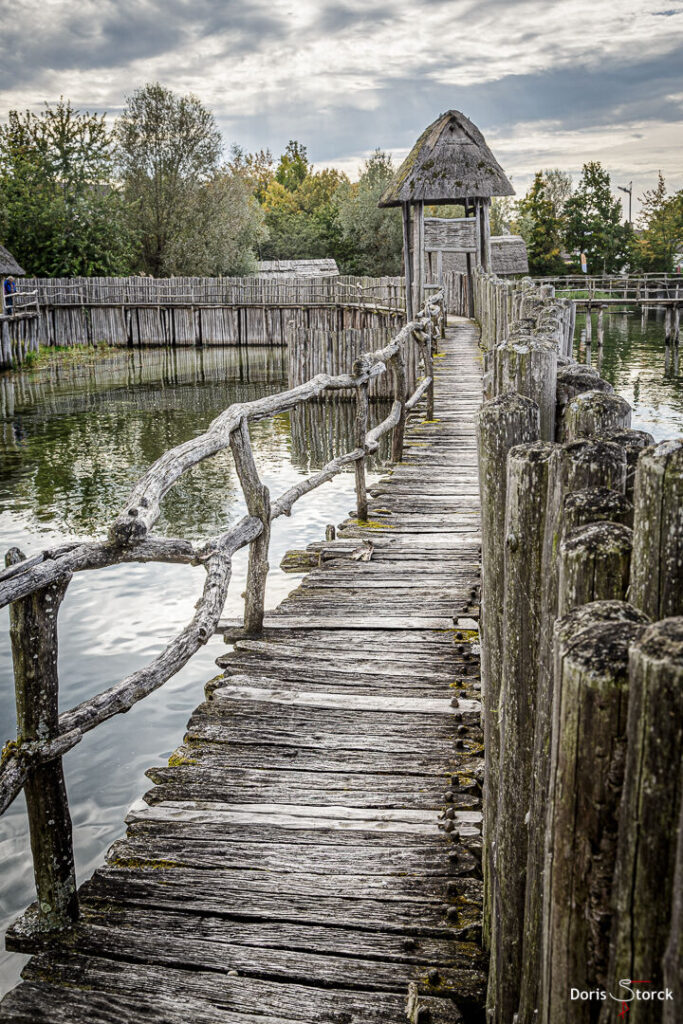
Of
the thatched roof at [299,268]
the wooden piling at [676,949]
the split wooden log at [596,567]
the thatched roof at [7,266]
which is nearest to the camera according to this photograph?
the wooden piling at [676,949]

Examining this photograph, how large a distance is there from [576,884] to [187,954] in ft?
5.41

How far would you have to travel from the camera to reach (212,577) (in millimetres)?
4254

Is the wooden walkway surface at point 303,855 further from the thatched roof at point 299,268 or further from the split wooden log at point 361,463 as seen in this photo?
the thatched roof at point 299,268

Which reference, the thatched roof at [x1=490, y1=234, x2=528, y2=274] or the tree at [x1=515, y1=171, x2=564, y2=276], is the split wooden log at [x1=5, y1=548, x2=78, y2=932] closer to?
the thatched roof at [x1=490, y1=234, x2=528, y2=274]

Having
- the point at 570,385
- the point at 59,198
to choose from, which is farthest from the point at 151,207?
the point at 570,385

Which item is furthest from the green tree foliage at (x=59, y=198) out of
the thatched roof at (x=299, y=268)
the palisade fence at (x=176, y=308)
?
the thatched roof at (x=299, y=268)

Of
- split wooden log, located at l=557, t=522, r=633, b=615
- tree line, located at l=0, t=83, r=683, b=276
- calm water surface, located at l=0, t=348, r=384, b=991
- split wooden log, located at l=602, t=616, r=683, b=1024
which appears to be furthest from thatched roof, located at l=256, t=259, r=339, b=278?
split wooden log, located at l=602, t=616, r=683, b=1024

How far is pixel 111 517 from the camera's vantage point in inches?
500

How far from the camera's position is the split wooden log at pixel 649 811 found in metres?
1.35

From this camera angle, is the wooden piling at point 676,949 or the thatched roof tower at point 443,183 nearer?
the wooden piling at point 676,949

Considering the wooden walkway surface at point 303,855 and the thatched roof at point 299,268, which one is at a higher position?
the thatched roof at point 299,268

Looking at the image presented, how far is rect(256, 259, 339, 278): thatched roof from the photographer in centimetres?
5153

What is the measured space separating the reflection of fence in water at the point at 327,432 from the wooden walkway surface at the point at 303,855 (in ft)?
34.1

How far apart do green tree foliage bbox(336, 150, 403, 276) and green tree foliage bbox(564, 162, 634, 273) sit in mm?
24909
